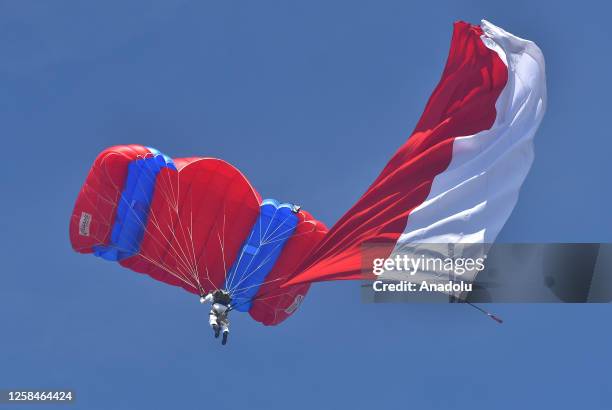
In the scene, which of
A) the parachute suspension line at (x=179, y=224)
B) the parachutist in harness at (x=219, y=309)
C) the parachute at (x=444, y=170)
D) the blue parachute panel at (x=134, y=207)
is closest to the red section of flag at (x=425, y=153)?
the parachute at (x=444, y=170)

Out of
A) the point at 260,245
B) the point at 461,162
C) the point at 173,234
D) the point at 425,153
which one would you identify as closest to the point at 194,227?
the point at 173,234

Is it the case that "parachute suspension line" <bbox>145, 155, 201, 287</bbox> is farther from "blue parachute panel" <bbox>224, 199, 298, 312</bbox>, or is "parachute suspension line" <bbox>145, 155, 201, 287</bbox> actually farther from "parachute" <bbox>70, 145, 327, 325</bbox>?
"blue parachute panel" <bbox>224, 199, 298, 312</bbox>

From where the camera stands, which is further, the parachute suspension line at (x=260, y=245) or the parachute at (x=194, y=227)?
the parachute suspension line at (x=260, y=245)

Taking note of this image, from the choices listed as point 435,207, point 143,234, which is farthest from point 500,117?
point 143,234

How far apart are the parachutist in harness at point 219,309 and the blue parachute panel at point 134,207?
9.86 ft

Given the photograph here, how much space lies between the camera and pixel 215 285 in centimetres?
3303

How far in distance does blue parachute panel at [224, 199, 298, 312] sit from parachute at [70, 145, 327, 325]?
0.09ft

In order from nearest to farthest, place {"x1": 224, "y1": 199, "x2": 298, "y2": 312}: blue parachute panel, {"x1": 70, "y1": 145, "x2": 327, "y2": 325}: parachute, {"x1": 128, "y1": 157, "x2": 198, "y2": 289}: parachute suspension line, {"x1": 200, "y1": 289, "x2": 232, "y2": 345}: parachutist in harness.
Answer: {"x1": 200, "y1": 289, "x2": 232, "y2": 345}: parachutist in harness → {"x1": 70, "y1": 145, "x2": 327, "y2": 325}: parachute → {"x1": 128, "y1": 157, "x2": 198, "y2": 289}: parachute suspension line → {"x1": 224, "y1": 199, "x2": 298, "y2": 312}: blue parachute panel

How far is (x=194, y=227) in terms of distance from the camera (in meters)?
32.7

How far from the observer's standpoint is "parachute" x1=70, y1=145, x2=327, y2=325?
3172 centimetres

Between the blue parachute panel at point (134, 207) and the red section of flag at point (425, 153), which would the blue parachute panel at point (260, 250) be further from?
the red section of flag at point (425, 153)

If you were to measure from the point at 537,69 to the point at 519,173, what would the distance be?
250cm

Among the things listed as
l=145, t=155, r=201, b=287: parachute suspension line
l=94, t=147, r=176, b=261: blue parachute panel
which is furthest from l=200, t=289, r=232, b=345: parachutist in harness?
l=94, t=147, r=176, b=261: blue parachute panel

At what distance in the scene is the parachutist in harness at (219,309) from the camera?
30.1m
